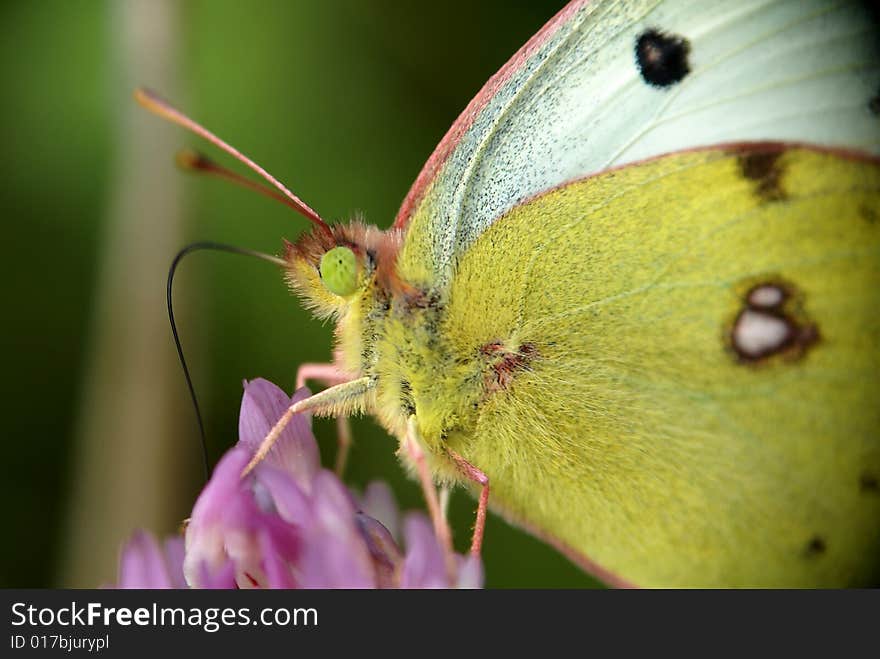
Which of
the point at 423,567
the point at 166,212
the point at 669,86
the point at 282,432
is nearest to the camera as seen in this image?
the point at 423,567

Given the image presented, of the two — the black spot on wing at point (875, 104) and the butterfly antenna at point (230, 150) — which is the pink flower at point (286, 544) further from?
the black spot on wing at point (875, 104)

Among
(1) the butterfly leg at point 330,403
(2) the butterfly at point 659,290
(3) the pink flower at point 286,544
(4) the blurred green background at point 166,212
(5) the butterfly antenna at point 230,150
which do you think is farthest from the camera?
(4) the blurred green background at point 166,212

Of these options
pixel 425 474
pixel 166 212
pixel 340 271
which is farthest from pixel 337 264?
pixel 166 212

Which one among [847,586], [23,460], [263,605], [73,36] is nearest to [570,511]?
[847,586]

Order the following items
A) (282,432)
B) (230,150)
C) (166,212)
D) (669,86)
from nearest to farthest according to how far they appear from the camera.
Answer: (282,432)
(669,86)
(230,150)
(166,212)

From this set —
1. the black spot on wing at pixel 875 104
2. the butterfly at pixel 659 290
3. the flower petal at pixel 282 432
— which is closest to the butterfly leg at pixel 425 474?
the butterfly at pixel 659 290

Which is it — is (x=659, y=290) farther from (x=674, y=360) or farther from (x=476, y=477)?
(x=476, y=477)
